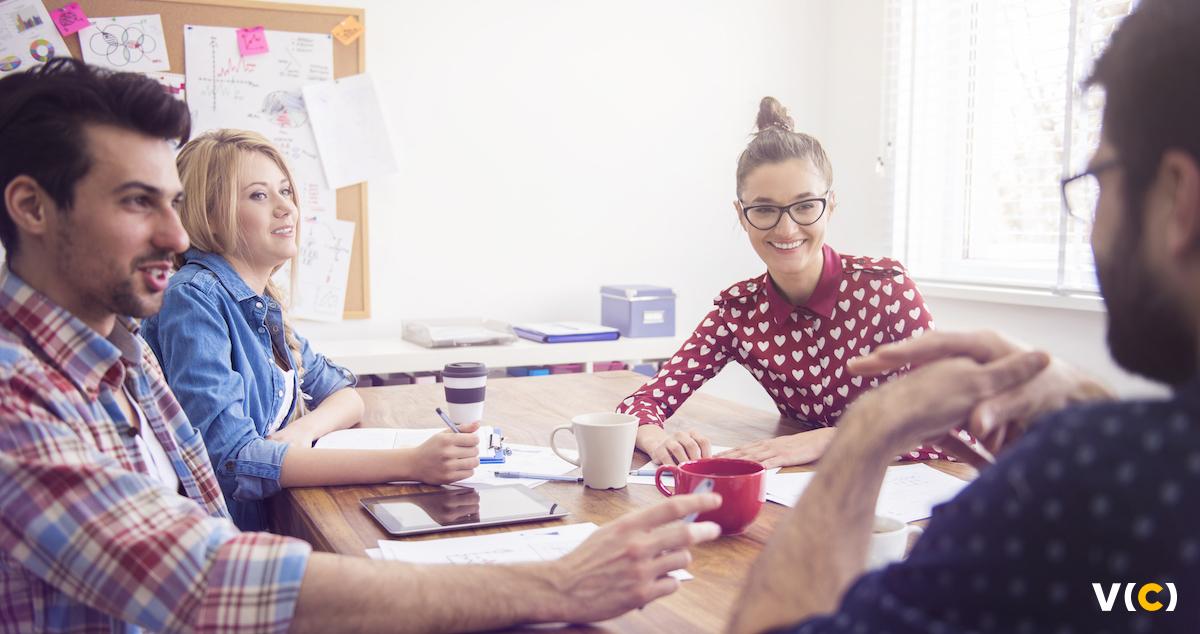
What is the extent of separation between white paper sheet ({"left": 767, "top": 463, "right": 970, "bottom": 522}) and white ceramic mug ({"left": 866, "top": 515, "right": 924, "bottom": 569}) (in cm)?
17

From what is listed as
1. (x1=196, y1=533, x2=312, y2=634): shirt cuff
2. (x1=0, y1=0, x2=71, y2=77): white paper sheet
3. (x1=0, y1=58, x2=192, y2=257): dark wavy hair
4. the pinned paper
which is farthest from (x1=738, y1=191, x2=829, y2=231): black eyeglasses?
(x1=0, y1=0, x2=71, y2=77): white paper sheet

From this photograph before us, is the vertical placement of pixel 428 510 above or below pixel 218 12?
below

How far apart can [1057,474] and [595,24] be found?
3305mm

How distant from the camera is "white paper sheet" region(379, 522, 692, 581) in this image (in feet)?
3.51

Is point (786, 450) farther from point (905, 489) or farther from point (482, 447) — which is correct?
point (482, 447)

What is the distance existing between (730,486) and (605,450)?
259 mm

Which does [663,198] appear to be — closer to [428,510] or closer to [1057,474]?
[428,510]

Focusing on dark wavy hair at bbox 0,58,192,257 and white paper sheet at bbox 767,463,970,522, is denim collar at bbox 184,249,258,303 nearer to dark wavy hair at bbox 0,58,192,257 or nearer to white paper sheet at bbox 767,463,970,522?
dark wavy hair at bbox 0,58,192,257

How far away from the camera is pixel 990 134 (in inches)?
134

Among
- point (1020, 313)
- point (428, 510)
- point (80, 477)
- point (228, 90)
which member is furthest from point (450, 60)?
point (80, 477)

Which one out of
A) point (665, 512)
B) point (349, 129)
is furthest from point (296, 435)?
point (349, 129)

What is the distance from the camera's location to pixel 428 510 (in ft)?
4.13

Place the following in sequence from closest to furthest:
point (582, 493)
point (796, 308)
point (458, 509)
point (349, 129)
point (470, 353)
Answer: point (458, 509), point (582, 493), point (796, 308), point (470, 353), point (349, 129)

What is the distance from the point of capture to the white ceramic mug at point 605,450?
1.35 metres
